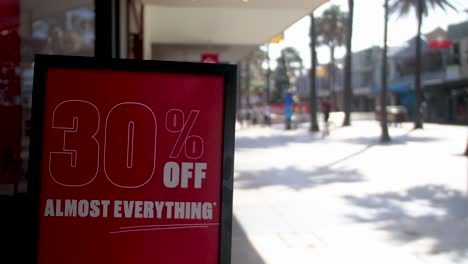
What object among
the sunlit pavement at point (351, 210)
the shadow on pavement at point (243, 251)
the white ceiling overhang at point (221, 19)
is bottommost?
the shadow on pavement at point (243, 251)

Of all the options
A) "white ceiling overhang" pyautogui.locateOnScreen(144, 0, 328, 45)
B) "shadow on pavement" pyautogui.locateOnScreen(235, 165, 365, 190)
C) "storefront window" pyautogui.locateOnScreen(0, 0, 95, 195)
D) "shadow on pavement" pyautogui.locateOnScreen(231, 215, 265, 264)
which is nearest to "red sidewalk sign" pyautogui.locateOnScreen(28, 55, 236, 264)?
"storefront window" pyautogui.locateOnScreen(0, 0, 95, 195)

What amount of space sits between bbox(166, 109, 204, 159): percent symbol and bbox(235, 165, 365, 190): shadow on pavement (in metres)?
6.83

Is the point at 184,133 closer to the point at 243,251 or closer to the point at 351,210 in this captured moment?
the point at 243,251

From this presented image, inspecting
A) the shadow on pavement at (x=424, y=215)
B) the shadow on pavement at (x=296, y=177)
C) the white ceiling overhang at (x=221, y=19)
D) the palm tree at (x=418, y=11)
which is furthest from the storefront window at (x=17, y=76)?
the palm tree at (x=418, y=11)

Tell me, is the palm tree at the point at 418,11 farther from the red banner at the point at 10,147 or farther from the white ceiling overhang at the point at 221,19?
the red banner at the point at 10,147


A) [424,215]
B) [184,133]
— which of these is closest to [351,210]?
[424,215]

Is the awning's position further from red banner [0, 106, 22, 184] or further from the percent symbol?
the percent symbol

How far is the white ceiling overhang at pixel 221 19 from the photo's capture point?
7.84 meters

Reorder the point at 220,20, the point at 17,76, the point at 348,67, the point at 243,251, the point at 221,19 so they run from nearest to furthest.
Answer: the point at 17,76, the point at 243,251, the point at 221,19, the point at 220,20, the point at 348,67

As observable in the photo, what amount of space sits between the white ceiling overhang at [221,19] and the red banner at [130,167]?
4819mm

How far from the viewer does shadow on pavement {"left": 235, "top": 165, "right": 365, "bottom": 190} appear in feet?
31.9

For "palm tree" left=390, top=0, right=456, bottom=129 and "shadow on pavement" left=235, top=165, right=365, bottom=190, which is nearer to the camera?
"shadow on pavement" left=235, top=165, right=365, bottom=190

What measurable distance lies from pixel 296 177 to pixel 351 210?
10.9 feet

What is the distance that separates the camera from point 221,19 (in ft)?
34.5
